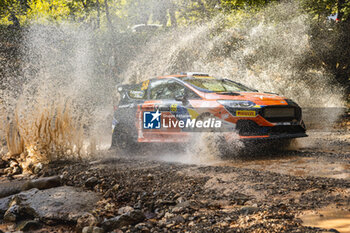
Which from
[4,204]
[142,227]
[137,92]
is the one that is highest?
[137,92]

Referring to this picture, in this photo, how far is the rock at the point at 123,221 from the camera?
3375mm

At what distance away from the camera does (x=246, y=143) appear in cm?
553

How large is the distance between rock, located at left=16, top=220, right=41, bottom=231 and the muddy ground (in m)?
0.07

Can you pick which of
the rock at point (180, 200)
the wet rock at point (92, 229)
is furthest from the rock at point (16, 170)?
the rock at point (180, 200)

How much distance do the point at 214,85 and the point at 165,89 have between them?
97 cm

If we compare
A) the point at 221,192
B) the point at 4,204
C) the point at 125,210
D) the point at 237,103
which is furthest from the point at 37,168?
the point at 221,192

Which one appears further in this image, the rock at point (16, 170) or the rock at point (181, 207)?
the rock at point (16, 170)

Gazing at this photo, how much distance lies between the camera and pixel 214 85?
21.1 ft

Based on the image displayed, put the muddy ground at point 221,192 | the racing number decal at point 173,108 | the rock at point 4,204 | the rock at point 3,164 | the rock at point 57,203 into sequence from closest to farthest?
1. the muddy ground at point 221,192
2. the rock at point 57,203
3. the rock at point 4,204
4. the racing number decal at point 173,108
5. the rock at point 3,164

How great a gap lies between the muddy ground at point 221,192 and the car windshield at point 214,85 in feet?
4.24

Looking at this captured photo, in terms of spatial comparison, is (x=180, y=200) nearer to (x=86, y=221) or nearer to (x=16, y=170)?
→ (x=86, y=221)

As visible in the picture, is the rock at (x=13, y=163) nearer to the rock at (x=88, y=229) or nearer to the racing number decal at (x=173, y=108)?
the racing number decal at (x=173, y=108)

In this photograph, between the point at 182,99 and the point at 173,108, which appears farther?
the point at 173,108

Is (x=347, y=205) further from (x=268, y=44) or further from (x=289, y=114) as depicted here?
(x=268, y=44)
